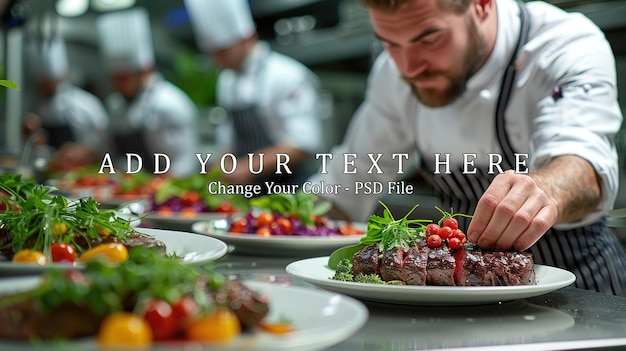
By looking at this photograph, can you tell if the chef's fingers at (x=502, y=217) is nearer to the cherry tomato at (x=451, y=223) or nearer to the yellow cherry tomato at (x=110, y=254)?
the cherry tomato at (x=451, y=223)

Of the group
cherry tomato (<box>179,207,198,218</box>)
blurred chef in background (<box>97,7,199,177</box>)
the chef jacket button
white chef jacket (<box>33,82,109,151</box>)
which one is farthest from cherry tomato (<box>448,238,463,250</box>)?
white chef jacket (<box>33,82,109,151</box>)

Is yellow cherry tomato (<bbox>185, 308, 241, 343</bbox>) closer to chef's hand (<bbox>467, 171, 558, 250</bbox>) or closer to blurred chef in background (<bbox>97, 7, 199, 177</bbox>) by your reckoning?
chef's hand (<bbox>467, 171, 558, 250</bbox>)

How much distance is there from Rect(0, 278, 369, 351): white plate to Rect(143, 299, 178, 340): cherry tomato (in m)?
0.02

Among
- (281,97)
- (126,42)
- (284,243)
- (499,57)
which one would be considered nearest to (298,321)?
(284,243)

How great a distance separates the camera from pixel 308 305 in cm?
85

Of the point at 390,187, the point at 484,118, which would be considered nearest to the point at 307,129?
the point at 390,187

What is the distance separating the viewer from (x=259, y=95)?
4520 mm

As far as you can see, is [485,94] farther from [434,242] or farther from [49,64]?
[49,64]

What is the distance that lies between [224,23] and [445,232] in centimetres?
360

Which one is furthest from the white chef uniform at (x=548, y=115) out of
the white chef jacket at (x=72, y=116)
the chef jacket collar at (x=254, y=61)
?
the white chef jacket at (x=72, y=116)

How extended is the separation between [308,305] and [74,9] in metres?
7.43

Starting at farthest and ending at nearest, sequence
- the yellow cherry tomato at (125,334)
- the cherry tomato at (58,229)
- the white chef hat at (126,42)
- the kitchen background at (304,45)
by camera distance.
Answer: the white chef hat at (126,42) < the kitchen background at (304,45) < the cherry tomato at (58,229) < the yellow cherry tomato at (125,334)

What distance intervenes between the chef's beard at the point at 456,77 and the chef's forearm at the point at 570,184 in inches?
18.3

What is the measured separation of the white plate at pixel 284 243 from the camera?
65.9 inches
